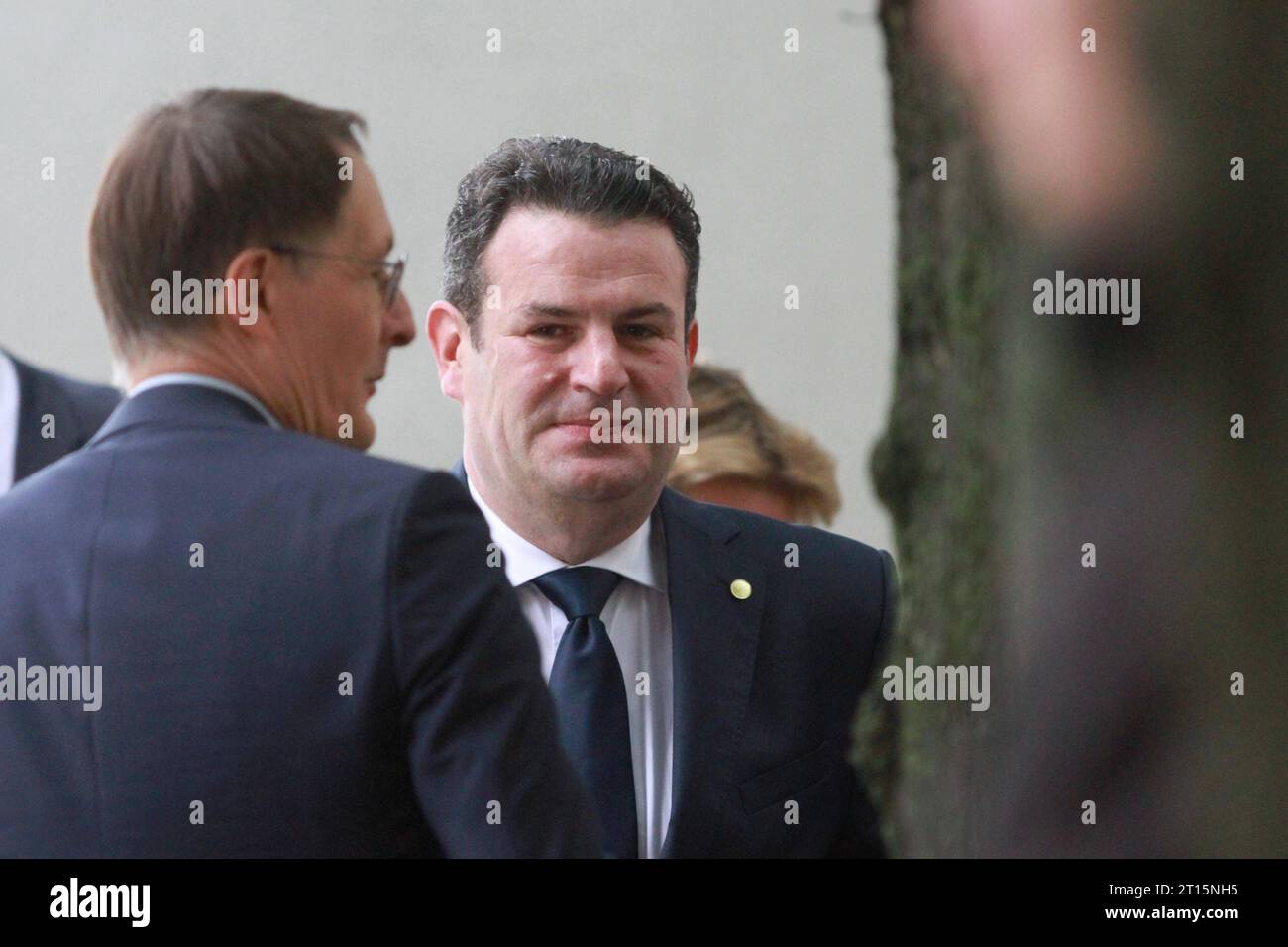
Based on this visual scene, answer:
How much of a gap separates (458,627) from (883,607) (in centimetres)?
91

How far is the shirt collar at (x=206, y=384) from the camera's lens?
269cm

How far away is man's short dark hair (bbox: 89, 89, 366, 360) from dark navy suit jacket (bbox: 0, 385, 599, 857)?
0.21 metres

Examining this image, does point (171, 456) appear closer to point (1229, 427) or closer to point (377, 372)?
point (377, 372)

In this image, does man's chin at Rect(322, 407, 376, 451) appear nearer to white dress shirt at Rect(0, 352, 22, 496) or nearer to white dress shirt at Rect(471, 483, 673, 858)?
white dress shirt at Rect(471, 483, 673, 858)

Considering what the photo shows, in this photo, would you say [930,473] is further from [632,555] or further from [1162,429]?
[1162,429]

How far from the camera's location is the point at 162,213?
9.24ft

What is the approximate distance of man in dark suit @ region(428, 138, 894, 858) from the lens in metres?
3.08

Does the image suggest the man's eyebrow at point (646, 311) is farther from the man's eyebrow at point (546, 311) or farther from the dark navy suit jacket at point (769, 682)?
the dark navy suit jacket at point (769, 682)

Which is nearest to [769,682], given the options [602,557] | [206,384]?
[602,557]

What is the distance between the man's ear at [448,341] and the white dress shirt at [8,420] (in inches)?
29.3

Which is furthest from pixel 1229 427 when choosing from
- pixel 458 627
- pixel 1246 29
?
pixel 458 627

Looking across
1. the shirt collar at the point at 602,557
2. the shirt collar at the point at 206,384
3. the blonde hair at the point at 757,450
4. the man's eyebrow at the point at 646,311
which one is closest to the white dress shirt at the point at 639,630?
the shirt collar at the point at 602,557
